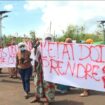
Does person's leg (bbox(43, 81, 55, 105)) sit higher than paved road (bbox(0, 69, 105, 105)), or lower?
higher

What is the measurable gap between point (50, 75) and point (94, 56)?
1341mm

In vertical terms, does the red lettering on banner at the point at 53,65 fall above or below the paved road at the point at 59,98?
above

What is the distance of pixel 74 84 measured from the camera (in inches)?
370

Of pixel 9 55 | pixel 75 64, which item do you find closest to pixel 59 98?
pixel 75 64

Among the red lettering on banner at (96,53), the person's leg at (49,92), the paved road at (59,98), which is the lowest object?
the paved road at (59,98)

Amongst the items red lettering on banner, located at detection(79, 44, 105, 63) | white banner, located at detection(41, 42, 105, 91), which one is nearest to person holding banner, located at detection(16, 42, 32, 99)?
white banner, located at detection(41, 42, 105, 91)

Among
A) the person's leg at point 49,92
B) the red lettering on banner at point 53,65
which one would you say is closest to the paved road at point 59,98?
the person's leg at point 49,92

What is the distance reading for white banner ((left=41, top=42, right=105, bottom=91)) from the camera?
893 cm

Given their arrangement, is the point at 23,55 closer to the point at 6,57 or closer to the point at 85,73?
the point at 85,73

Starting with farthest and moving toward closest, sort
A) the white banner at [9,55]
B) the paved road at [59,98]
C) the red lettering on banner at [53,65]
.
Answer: the white banner at [9,55] → the paved road at [59,98] → the red lettering on banner at [53,65]

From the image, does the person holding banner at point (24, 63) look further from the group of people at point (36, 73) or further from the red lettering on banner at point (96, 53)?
the red lettering on banner at point (96, 53)

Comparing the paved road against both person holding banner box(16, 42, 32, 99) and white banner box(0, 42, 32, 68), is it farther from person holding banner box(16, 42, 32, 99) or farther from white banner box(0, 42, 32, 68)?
white banner box(0, 42, 32, 68)

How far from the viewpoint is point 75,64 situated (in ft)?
30.9

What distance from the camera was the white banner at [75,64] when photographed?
8.93m
